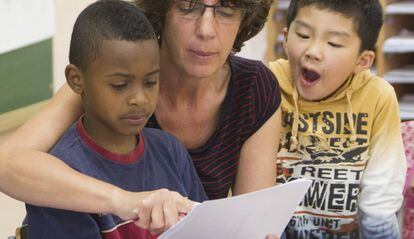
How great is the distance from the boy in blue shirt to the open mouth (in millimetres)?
508

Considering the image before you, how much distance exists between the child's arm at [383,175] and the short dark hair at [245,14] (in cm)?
33

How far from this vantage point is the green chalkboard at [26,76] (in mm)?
1843

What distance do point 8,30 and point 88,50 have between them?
2.23 feet

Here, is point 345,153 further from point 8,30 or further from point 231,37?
point 8,30

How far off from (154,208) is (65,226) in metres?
0.19

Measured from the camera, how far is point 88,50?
121 cm

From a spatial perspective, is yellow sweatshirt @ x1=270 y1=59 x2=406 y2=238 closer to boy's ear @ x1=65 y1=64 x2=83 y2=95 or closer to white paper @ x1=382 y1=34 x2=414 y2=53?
boy's ear @ x1=65 y1=64 x2=83 y2=95

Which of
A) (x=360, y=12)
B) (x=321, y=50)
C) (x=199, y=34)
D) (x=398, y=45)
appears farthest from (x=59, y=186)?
(x=398, y=45)

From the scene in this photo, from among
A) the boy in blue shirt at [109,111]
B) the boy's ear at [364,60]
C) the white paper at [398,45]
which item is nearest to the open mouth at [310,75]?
the boy's ear at [364,60]

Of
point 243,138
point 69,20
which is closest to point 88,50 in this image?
point 243,138

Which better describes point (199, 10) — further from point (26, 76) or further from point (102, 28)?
point (26, 76)

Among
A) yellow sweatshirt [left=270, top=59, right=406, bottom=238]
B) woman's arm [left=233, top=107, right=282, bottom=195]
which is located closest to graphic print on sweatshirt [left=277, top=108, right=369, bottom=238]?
yellow sweatshirt [left=270, top=59, right=406, bottom=238]

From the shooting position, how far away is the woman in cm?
112

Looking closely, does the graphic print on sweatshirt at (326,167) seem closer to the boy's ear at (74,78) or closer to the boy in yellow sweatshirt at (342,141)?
the boy in yellow sweatshirt at (342,141)
